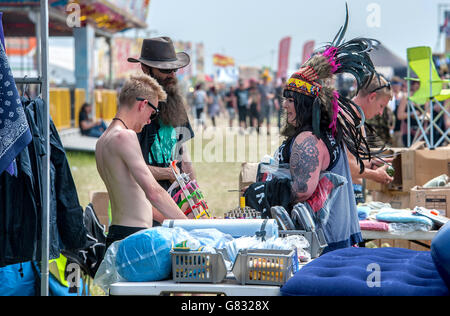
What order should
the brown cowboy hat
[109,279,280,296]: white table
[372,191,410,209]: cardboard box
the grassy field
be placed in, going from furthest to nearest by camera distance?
the grassy field < [372,191,410,209]: cardboard box < the brown cowboy hat < [109,279,280,296]: white table

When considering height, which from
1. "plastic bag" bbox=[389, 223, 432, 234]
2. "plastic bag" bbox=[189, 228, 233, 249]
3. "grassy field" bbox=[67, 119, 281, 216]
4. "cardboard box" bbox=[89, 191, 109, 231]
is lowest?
"grassy field" bbox=[67, 119, 281, 216]

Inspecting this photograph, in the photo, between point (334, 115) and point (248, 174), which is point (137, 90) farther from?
point (248, 174)

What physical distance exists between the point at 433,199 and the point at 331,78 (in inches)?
74.6

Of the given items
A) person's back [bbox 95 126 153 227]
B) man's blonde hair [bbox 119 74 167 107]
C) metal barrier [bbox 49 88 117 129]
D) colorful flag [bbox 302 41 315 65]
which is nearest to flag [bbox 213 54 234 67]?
colorful flag [bbox 302 41 315 65]

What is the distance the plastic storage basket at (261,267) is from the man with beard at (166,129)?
1.57m

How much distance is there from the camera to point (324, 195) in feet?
11.3

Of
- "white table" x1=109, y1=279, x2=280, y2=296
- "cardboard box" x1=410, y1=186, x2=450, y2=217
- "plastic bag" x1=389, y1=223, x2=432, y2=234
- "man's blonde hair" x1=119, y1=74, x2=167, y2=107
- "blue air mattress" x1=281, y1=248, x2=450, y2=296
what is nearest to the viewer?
"blue air mattress" x1=281, y1=248, x2=450, y2=296

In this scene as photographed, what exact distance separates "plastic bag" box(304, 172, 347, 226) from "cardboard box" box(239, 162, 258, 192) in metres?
1.56

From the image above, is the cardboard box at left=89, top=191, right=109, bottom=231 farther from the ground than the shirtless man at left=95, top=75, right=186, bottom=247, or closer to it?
closer to it

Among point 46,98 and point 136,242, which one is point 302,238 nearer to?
point 136,242

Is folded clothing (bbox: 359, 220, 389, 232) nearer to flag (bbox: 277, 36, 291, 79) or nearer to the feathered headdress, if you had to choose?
the feathered headdress

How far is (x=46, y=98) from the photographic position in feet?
11.6

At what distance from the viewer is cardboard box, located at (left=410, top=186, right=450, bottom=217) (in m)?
5.02

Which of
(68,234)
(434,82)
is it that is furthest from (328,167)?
(434,82)
